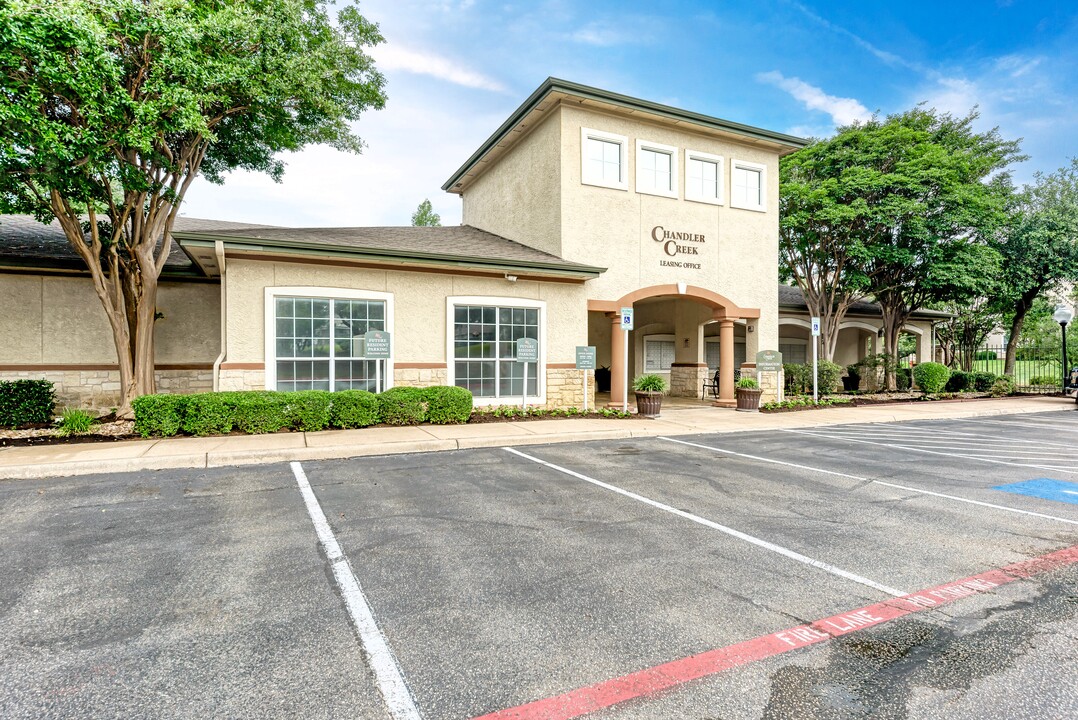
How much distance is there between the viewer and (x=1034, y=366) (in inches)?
1158

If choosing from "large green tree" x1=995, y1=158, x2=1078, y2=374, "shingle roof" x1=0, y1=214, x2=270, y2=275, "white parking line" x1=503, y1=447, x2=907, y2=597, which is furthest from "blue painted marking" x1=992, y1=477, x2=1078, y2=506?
"large green tree" x1=995, y1=158, x2=1078, y2=374

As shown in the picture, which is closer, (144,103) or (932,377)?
(144,103)

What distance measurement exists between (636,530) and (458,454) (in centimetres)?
430

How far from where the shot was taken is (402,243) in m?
12.8

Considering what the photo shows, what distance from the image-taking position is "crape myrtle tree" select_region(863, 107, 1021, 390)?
17812 millimetres

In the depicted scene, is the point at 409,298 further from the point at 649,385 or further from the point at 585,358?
the point at 649,385

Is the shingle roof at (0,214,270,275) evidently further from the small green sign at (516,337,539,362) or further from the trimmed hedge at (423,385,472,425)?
the small green sign at (516,337,539,362)

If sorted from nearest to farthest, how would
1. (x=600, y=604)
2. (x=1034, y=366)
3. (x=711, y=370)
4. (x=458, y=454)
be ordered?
(x=600, y=604) → (x=458, y=454) → (x=711, y=370) → (x=1034, y=366)

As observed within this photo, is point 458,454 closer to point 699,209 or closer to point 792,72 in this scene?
point 699,209

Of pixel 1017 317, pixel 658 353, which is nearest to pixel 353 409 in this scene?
pixel 658 353

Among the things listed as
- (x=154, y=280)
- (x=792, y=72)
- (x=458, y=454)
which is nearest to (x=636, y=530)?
(x=458, y=454)

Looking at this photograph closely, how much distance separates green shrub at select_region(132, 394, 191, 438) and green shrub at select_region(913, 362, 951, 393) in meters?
23.3

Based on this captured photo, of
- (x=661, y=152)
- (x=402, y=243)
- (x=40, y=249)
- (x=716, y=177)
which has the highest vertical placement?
(x=661, y=152)

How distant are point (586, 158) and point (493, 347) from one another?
221 inches
